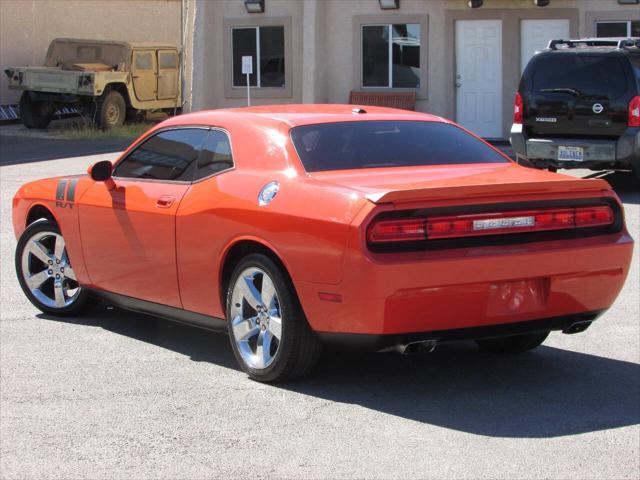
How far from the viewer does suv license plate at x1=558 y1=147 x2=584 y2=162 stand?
15.1 m

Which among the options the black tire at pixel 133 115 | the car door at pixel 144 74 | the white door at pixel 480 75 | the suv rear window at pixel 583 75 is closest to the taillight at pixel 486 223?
the suv rear window at pixel 583 75

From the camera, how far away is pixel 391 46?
82.2ft

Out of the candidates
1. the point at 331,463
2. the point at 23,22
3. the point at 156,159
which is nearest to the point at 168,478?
the point at 331,463

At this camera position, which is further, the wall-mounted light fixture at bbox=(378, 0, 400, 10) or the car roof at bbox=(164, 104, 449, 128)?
the wall-mounted light fixture at bbox=(378, 0, 400, 10)

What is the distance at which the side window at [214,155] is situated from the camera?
695 centimetres

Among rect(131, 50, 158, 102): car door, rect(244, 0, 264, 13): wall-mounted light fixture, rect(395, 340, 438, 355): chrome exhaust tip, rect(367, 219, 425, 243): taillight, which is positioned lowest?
rect(395, 340, 438, 355): chrome exhaust tip

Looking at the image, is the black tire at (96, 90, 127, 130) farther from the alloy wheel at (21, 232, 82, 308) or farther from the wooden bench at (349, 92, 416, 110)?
the alloy wheel at (21, 232, 82, 308)

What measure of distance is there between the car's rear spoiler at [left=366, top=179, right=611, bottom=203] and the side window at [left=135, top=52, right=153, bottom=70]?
2216 centimetres

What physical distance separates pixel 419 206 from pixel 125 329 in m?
2.84

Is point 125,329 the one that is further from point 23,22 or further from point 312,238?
point 23,22

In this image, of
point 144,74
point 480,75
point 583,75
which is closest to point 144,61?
point 144,74

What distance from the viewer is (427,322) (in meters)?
5.90

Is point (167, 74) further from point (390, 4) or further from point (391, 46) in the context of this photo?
point (390, 4)

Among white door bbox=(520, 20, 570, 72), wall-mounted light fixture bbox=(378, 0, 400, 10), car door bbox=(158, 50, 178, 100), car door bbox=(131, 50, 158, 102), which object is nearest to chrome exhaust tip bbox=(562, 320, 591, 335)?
white door bbox=(520, 20, 570, 72)
